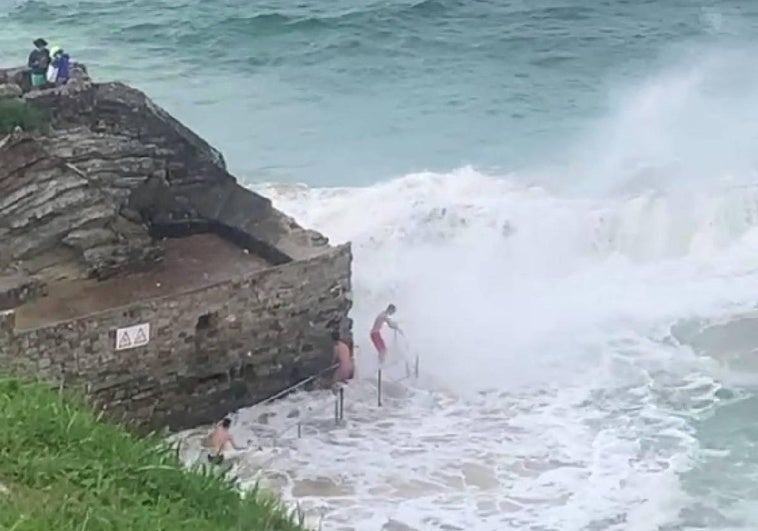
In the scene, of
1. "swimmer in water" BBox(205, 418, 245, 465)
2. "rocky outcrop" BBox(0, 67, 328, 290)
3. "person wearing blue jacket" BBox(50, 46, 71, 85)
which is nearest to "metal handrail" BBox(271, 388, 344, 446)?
"swimmer in water" BBox(205, 418, 245, 465)

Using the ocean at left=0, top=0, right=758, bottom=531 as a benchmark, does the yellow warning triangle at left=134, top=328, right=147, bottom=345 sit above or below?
above

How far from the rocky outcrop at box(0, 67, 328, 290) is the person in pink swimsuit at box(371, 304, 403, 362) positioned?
5.00 ft

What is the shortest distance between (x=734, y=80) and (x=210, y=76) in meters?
11.8

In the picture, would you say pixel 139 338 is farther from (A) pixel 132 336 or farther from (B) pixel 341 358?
(B) pixel 341 358

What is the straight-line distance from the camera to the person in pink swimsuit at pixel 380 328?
67.4ft

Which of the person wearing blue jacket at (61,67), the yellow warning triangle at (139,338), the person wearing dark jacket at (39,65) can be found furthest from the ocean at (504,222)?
the person wearing dark jacket at (39,65)

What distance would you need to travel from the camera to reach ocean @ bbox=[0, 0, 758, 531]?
56.4ft

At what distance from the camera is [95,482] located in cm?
873

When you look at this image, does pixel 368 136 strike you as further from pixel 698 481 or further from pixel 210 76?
pixel 698 481

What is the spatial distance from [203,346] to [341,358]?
6.58 ft

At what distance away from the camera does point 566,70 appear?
37.4 metres

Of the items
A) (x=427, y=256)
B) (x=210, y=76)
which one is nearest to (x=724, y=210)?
(x=427, y=256)

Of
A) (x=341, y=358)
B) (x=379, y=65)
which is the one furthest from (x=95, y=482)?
(x=379, y=65)

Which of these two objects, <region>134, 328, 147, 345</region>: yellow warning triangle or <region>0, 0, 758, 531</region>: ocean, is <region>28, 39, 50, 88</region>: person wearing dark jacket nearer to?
<region>134, 328, 147, 345</region>: yellow warning triangle
